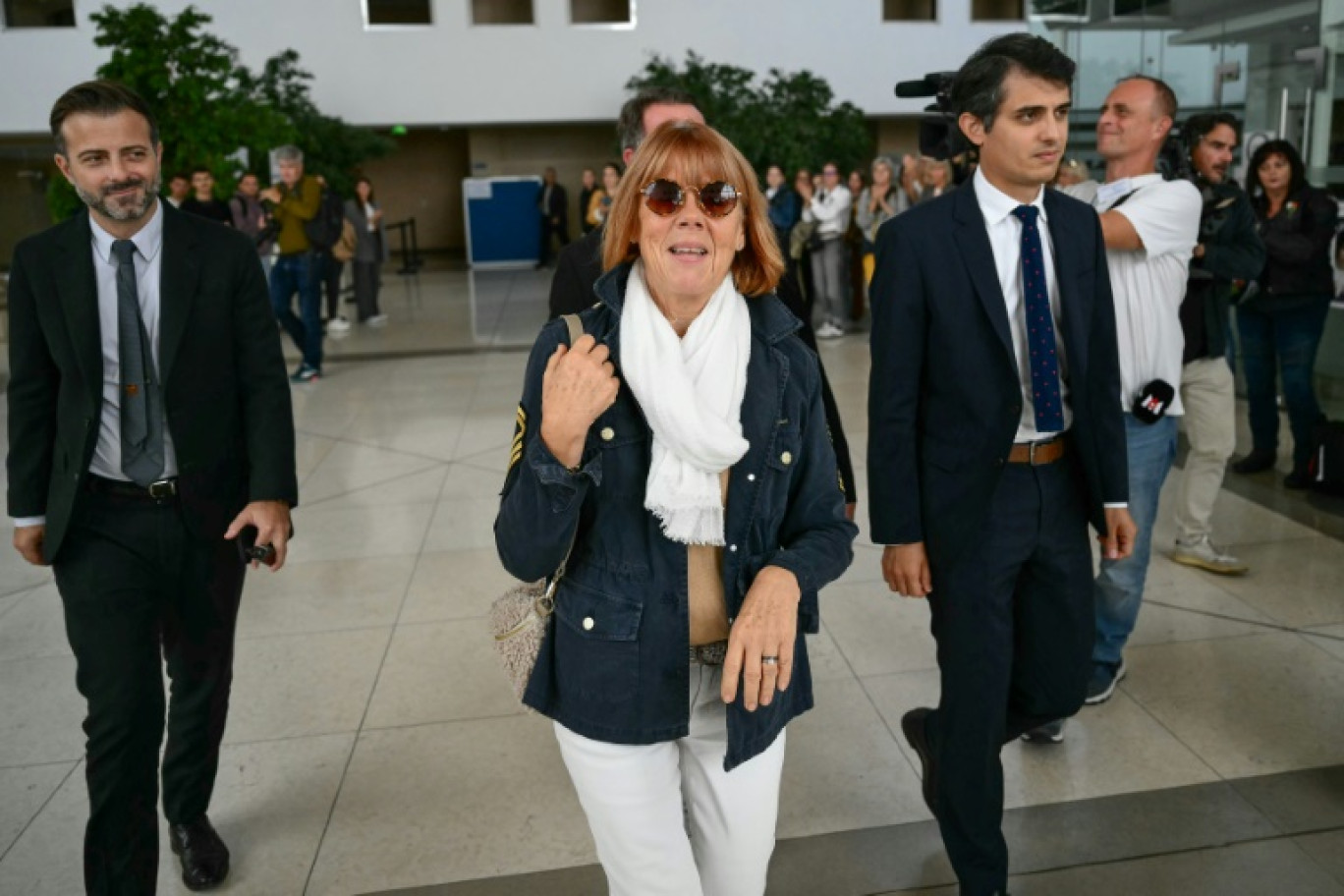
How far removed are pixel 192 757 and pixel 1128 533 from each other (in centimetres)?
264

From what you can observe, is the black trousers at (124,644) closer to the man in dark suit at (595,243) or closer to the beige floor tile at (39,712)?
the man in dark suit at (595,243)

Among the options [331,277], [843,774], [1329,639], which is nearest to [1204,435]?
[1329,639]

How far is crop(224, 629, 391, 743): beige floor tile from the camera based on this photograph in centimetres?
412

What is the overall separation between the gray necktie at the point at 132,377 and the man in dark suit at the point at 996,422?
6.02 feet

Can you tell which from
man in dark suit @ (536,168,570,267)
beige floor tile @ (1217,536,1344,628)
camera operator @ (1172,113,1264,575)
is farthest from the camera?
man in dark suit @ (536,168,570,267)

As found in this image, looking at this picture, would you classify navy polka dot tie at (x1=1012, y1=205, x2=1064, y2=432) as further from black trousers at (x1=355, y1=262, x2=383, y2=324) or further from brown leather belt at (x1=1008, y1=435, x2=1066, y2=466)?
black trousers at (x1=355, y1=262, x2=383, y2=324)

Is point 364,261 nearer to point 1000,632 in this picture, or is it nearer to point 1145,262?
point 1145,262

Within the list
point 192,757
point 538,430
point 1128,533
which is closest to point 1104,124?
point 1128,533

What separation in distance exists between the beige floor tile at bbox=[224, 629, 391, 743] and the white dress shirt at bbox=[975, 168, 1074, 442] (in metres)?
2.67

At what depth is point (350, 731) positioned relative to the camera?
405 centimetres

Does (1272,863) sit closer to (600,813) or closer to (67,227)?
(600,813)

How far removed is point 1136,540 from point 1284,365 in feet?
12.4

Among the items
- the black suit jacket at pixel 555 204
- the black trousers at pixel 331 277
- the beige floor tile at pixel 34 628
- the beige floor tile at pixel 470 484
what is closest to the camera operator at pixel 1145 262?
the beige floor tile at pixel 470 484

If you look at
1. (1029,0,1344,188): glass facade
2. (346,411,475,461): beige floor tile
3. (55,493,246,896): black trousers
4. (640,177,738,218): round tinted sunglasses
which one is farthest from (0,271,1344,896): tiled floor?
(1029,0,1344,188): glass facade
